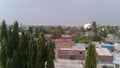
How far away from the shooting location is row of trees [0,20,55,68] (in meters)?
11.4

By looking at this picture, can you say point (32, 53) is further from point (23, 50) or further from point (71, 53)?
point (71, 53)

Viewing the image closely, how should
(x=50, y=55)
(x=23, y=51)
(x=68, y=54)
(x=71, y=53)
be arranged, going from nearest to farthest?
(x=50, y=55) → (x=23, y=51) → (x=68, y=54) → (x=71, y=53)

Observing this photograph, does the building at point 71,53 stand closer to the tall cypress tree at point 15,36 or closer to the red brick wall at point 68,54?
the red brick wall at point 68,54

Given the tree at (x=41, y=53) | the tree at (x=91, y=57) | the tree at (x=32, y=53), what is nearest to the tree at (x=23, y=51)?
the tree at (x=32, y=53)

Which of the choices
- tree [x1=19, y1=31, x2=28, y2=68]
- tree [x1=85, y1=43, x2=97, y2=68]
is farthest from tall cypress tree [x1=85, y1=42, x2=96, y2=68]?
tree [x1=19, y1=31, x2=28, y2=68]

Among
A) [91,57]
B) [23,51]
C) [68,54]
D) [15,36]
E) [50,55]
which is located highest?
[15,36]

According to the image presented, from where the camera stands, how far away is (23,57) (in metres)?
11.8

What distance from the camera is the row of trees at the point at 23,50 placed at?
450 inches

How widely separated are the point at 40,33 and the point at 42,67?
1.62m

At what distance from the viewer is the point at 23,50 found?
469 inches

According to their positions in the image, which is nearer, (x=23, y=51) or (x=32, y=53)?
(x=32, y=53)

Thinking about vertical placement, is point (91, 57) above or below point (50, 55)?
below

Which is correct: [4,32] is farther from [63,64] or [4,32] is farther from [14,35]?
[63,64]

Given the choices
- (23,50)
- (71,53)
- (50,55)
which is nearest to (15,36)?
(23,50)
